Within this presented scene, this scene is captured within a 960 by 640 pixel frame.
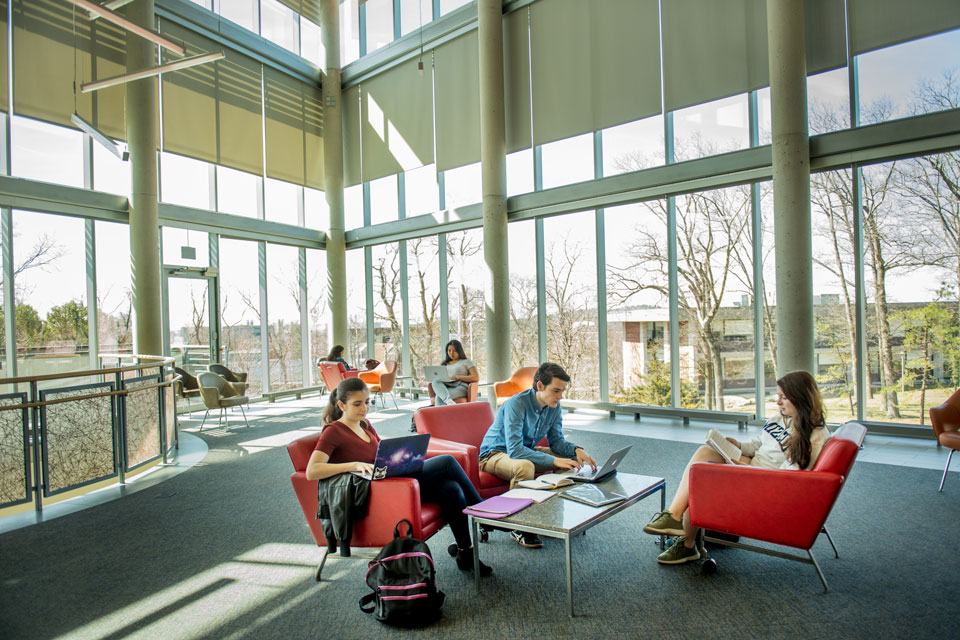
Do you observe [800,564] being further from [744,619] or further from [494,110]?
[494,110]

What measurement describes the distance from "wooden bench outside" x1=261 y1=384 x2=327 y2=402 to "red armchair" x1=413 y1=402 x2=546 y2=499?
747 centimetres

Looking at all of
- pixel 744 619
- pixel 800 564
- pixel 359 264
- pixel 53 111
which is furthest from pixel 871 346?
pixel 53 111

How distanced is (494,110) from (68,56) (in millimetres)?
6417

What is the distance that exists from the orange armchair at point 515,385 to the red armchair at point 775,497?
4.39 m

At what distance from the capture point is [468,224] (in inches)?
397

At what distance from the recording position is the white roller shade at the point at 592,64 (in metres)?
8.04

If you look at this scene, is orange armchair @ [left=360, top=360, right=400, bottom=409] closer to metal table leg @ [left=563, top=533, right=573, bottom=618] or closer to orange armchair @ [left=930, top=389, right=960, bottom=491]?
metal table leg @ [left=563, top=533, right=573, bottom=618]

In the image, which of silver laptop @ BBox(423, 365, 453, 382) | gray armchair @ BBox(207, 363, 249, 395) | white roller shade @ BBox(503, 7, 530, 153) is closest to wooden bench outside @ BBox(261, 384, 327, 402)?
gray armchair @ BBox(207, 363, 249, 395)

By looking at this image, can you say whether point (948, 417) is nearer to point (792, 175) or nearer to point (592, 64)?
point (792, 175)

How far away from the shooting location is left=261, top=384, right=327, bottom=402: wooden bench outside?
1108 cm

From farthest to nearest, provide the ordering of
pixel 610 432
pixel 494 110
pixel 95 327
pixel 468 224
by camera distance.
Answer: pixel 468 224
pixel 494 110
pixel 95 327
pixel 610 432

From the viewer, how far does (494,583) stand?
323cm

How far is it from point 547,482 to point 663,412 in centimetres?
512

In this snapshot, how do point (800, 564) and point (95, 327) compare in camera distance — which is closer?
point (800, 564)
